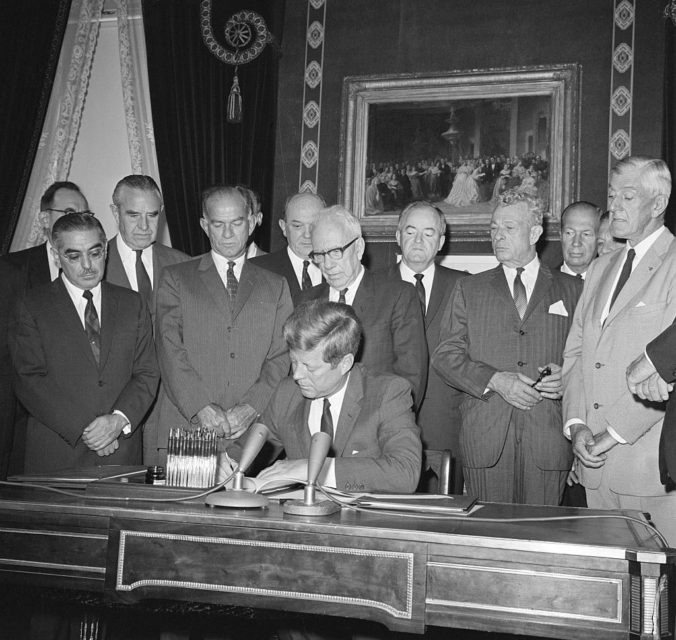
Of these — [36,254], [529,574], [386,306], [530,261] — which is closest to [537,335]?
[530,261]

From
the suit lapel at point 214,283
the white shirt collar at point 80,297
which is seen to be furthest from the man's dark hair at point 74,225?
the suit lapel at point 214,283

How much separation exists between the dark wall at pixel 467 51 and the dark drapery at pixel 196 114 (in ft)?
1.09

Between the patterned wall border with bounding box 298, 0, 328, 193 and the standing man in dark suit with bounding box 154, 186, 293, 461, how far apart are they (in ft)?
10.2

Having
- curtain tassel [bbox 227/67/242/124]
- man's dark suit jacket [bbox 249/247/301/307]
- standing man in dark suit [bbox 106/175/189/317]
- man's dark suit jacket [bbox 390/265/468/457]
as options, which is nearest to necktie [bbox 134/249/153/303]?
standing man in dark suit [bbox 106/175/189/317]

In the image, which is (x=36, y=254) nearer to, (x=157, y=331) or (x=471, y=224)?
(x=157, y=331)

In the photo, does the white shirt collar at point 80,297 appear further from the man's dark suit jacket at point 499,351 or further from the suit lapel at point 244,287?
the man's dark suit jacket at point 499,351

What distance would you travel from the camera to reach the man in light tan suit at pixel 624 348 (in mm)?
3377

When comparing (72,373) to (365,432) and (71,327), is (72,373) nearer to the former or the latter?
(71,327)

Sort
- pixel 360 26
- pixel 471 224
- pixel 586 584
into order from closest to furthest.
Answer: pixel 586 584 < pixel 471 224 < pixel 360 26

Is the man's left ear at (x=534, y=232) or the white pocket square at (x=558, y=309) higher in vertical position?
the man's left ear at (x=534, y=232)

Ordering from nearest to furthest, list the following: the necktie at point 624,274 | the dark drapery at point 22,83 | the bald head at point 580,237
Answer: the necktie at point 624,274 < the bald head at point 580,237 < the dark drapery at point 22,83

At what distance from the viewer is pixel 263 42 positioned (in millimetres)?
7309

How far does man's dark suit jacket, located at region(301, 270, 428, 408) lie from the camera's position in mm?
4055

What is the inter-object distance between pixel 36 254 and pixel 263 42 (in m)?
3.38
